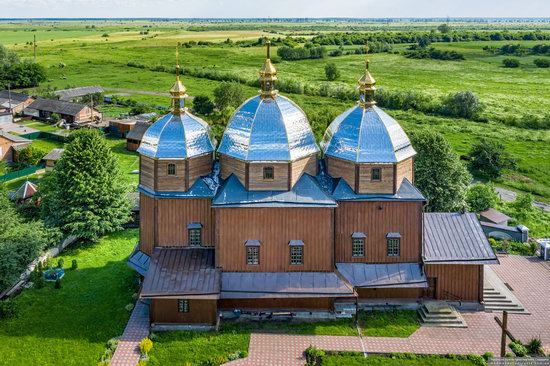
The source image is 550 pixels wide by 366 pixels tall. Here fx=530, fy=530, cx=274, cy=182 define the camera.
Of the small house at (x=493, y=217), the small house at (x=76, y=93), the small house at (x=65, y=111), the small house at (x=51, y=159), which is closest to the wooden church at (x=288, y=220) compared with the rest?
the small house at (x=493, y=217)

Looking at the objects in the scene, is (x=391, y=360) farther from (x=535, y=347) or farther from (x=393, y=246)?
(x=535, y=347)

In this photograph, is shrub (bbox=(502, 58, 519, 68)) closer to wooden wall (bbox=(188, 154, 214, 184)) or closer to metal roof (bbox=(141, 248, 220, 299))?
wooden wall (bbox=(188, 154, 214, 184))

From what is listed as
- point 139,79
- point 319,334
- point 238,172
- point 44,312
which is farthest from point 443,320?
point 139,79

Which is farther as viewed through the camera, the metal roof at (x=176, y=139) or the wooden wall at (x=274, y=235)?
the metal roof at (x=176, y=139)

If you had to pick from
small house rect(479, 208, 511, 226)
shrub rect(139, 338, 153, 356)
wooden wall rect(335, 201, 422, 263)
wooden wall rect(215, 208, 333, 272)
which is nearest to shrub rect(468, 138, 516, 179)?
small house rect(479, 208, 511, 226)

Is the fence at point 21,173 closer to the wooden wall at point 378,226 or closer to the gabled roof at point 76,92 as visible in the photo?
the wooden wall at point 378,226

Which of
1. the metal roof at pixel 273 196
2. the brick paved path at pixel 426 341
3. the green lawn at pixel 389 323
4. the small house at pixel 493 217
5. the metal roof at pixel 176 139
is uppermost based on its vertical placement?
the metal roof at pixel 176 139
